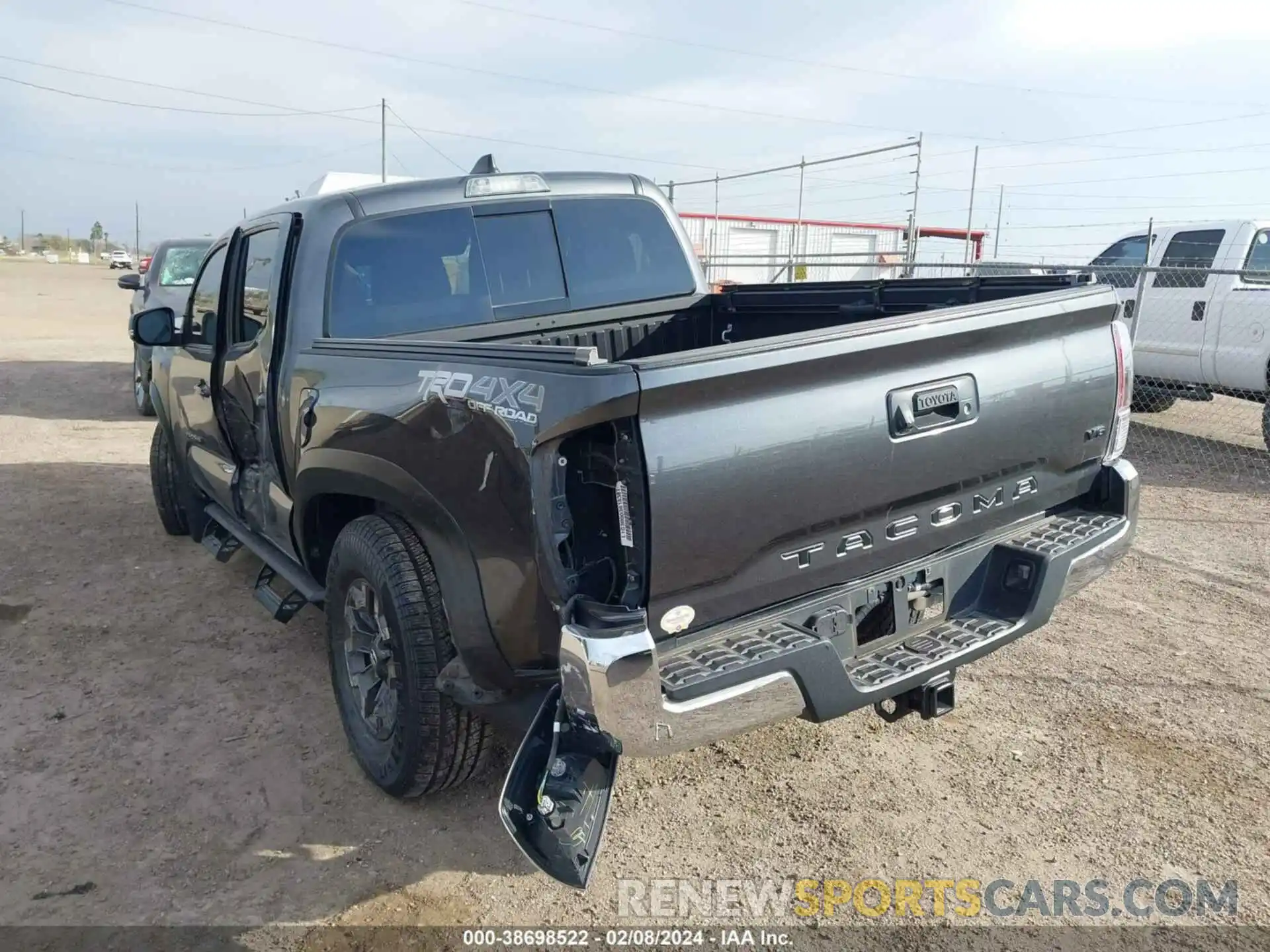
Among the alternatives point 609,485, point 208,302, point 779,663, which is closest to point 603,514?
point 609,485

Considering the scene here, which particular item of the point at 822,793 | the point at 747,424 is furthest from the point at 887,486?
the point at 822,793

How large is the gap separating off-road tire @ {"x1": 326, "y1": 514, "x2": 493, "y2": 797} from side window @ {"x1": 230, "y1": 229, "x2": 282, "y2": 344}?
1350 mm

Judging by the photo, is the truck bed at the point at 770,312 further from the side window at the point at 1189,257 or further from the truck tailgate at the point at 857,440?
the side window at the point at 1189,257

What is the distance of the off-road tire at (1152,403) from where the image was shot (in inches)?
385

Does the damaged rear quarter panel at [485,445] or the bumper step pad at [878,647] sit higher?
the damaged rear quarter panel at [485,445]

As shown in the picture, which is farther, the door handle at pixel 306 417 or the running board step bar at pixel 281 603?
the running board step bar at pixel 281 603

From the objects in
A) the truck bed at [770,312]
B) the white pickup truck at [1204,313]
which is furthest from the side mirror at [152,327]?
the white pickup truck at [1204,313]

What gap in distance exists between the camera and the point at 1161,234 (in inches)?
374

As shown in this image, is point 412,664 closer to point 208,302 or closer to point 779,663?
point 779,663

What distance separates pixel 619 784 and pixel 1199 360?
302 inches

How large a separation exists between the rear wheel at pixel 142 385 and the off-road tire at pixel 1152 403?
10206 millimetres

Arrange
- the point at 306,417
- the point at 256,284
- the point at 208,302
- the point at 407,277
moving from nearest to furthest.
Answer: the point at 306,417, the point at 407,277, the point at 256,284, the point at 208,302

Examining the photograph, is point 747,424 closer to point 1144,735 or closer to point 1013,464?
point 1013,464

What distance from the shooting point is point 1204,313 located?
28.3 feet
